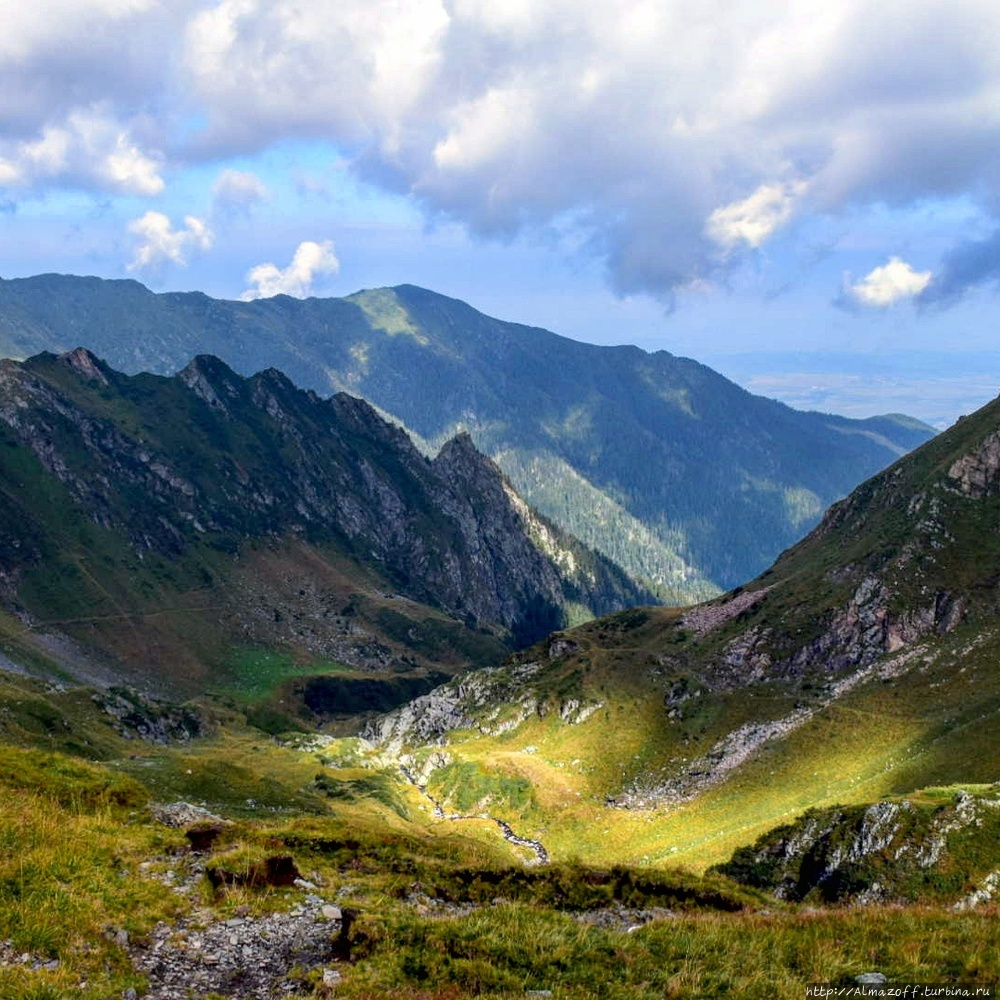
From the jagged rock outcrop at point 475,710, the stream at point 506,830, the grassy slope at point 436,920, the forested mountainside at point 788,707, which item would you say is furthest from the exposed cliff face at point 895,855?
the jagged rock outcrop at point 475,710

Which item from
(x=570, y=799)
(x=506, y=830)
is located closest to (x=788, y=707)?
(x=570, y=799)

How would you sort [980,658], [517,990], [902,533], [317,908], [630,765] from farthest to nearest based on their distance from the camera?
[902,533] < [630,765] < [980,658] < [317,908] < [517,990]

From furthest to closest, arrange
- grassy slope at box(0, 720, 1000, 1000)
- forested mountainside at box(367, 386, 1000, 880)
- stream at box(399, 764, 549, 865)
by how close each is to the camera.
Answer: stream at box(399, 764, 549, 865), forested mountainside at box(367, 386, 1000, 880), grassy slope at box(0, 720, 1000, 1000)

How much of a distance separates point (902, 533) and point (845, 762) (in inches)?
1696

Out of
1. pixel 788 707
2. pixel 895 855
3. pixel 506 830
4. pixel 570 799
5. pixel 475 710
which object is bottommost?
pixel 506 830

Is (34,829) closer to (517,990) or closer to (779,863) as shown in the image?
(517,990)

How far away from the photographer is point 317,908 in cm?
2127

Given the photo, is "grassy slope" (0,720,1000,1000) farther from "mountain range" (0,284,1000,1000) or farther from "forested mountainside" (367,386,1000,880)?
"forested mountainside" (367,386,1000,880)

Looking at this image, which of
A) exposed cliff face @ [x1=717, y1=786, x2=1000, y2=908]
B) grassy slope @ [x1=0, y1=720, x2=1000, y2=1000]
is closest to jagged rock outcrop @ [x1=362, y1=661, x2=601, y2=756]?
exposed cliff face @ [x1=717, y1=786, x2=1000, y2=908]

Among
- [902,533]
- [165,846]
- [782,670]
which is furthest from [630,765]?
[165,846]

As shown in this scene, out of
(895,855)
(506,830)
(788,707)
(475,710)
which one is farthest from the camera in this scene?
(475,710)

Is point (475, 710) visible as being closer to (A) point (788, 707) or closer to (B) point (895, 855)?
(A) point (788, 707)

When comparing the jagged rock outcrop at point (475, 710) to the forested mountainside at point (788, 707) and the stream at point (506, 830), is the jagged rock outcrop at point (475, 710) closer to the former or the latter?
the forested mountainside at point (788, 707)

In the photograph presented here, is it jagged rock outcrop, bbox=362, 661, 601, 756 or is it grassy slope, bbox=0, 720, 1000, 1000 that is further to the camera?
jagged rock outcrop, bbox=362, 661, 601, 756
